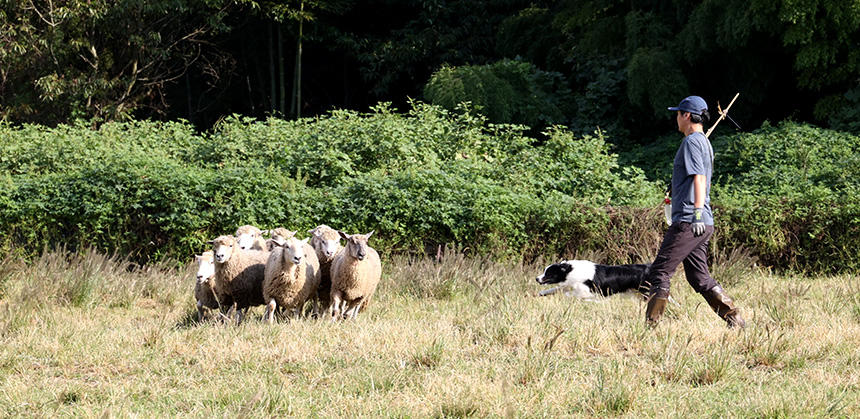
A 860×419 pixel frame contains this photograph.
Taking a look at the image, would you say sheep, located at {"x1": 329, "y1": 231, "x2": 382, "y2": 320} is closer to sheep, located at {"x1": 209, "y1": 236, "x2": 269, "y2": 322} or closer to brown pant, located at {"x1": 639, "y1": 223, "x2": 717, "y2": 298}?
sheep, located at {"x1": 209, "y1": 236, "x2": 269, "y2": 322}

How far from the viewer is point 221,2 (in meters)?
23.4

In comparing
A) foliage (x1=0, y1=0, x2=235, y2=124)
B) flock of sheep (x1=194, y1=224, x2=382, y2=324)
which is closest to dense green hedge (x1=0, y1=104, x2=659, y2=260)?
flock of sheep (x1=194, y1=224, x2=382, y2=324)

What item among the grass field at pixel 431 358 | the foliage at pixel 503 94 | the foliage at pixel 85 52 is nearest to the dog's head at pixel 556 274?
the grass field at pixel 431 358

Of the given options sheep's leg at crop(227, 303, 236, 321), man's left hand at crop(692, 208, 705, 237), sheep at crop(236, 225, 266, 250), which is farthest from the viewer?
sheep at crop(236, 225, 266, 250)

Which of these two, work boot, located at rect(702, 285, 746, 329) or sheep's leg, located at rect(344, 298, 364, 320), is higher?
work boot, located at rect(702, 285, 746, 329)

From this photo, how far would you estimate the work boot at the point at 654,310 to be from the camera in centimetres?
693

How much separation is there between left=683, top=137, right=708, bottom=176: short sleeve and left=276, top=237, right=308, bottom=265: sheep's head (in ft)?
11.0

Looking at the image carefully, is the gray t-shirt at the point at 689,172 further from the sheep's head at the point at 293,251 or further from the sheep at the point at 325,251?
the sheep's head at the point at 293,251

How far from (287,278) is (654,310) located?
322 centimetres

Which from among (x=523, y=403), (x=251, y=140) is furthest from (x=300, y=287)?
(x=251, y=140)

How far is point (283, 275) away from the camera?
24.5 ft

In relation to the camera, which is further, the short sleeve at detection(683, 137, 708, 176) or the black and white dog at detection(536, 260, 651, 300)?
the black and white dog at detection(536, 260, 651, 300)

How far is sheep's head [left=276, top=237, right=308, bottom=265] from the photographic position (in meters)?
7.28

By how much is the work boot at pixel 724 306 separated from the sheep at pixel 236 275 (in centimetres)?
409
